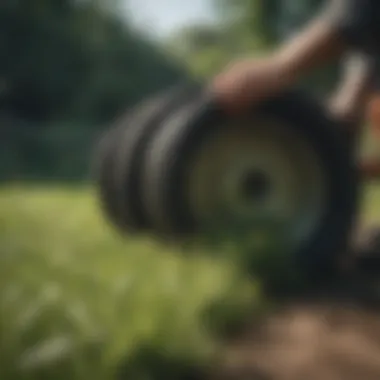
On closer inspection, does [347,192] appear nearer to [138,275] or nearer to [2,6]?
[138,275]

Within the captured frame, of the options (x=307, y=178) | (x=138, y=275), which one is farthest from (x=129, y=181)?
(x=138, y=275)

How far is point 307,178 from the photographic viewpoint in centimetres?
219

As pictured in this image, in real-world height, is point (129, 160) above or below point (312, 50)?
below

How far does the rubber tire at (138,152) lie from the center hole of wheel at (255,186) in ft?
0.66

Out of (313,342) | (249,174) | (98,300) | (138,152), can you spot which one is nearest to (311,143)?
(249,174)

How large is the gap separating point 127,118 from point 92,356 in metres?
1.08

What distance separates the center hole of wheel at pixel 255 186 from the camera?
85.4 inches

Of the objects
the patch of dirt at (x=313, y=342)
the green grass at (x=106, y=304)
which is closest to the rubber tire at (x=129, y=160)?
the green grass at (x=106, y=304)

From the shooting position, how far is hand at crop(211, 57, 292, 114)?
6.91ft

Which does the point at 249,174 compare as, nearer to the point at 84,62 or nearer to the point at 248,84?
the point at 248,84

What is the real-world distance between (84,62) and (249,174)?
0.74 m

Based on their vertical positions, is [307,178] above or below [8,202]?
below

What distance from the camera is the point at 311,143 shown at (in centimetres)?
215

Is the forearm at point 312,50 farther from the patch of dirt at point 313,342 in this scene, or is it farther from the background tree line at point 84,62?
the patch of dirt at point 313,342
